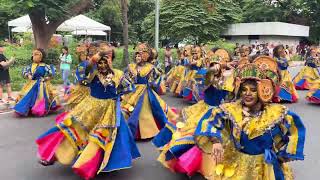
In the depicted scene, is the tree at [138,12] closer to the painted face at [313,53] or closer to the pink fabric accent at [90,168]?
the painted face at [313,53]

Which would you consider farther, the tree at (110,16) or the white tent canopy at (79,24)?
the tree at (110,16)

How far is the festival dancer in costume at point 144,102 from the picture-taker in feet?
25.3

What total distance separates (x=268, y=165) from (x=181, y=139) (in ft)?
4.73

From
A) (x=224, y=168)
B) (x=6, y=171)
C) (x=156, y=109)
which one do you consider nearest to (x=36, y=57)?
(x=156, y=109)

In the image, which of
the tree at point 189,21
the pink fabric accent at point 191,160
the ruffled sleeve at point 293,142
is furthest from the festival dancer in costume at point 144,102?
the tree at point 189,21

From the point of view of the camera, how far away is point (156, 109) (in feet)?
25.8

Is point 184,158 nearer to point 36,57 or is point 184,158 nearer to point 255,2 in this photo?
point 36,57

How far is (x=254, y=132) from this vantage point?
4031 mm

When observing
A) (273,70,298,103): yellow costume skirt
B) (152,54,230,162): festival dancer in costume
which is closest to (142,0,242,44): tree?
(273,70,298,103): yellow costume skirt

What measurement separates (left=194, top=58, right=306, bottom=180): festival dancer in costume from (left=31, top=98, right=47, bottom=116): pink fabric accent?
6.43 metres

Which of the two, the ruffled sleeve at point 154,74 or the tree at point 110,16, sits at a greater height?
the tree at point 110,16

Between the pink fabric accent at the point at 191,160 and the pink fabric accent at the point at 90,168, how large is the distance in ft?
3.17

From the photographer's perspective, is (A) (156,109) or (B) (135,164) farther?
(A) (156,109)

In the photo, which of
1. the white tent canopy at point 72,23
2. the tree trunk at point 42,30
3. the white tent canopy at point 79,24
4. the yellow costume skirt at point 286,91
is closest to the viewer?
the yellow costume skirt at point 286,91
